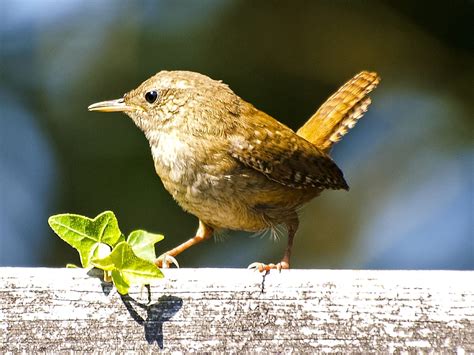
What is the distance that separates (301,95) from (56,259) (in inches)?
60.3

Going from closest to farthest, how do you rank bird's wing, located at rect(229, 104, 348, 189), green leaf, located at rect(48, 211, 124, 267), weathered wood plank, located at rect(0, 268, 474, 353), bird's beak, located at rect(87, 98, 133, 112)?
1. weathered wood plank, located at rect(0, 268, 474, 353)
2. green leaf, located at rect(48, 211, 124, 267)
3. bird's wing, located at rect(229, 104, 348, 189)
4. bird's beak, located at rect(87, 98, 133, 112)

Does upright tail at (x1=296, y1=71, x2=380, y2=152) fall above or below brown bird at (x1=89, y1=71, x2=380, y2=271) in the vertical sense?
above

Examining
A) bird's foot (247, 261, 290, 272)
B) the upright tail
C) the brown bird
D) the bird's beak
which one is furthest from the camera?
the upright tail

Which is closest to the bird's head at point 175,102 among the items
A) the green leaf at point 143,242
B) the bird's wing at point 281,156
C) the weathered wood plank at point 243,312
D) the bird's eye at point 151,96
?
the bird's eye at point 151,96

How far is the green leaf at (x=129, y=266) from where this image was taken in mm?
2076

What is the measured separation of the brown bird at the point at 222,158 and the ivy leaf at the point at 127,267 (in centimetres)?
122

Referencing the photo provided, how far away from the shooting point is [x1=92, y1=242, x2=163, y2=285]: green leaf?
2.08 meters

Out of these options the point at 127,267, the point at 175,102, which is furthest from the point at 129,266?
the point at 175,102

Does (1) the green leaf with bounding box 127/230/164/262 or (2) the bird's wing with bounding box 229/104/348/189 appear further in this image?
(2) the bird's wing with bounding box 229/104/348/189

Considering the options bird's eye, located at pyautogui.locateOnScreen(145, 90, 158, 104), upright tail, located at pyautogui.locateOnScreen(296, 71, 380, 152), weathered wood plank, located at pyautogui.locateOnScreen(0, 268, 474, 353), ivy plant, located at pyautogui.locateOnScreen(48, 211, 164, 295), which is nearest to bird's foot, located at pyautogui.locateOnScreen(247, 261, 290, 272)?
weathered wood plank, located at pyautogui.locateOnScreen(0, 268, 474, 353)

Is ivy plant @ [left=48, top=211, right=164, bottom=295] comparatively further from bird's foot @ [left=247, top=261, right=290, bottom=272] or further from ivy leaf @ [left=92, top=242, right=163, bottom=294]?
bird's foot @ [left=247, top=261, right=290, bottom=272]

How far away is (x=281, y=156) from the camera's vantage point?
3727 millimetres

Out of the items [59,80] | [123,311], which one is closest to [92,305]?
[123,311]

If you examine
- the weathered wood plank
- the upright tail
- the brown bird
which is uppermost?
the upright tail
